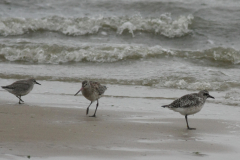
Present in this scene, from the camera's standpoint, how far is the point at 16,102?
9.09 metres

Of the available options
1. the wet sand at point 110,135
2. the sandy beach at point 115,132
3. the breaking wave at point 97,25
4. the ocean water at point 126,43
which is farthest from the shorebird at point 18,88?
the breaking wave at point 97,25

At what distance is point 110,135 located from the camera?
6465mm

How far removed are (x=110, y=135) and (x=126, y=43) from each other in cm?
1029

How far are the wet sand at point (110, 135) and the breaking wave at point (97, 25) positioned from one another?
9.41 m

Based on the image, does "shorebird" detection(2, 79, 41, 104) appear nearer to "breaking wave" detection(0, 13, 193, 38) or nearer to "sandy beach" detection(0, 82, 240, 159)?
"sandy beach" detection(0, 82, 240, 159)

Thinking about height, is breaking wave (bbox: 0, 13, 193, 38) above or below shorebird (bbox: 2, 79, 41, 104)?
above

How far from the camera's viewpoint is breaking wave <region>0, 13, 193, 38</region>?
57.8 ft

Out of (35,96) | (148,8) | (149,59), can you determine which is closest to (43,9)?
(148,8)

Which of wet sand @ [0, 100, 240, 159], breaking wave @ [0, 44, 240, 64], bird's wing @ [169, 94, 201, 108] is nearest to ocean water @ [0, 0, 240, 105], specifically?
breaking wave @ [0, 44, 240, 64]

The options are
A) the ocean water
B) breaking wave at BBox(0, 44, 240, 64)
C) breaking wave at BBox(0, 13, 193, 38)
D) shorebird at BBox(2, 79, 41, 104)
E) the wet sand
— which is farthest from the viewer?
→ breaking wave at BBox(0, 13, 193, 38)

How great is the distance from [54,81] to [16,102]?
8.39 feet

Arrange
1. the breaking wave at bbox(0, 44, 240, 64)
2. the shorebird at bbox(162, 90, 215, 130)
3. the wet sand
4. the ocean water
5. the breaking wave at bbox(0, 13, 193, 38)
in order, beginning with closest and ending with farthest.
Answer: the wet sand < the shorebird at bbox(162, 90, 215, 130) < the ocean water < the breaking wave at bbox(0, 44, 240, 64) < the breaking wave at bbox(0, 13, 193, 38)

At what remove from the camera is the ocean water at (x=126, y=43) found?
474 inches

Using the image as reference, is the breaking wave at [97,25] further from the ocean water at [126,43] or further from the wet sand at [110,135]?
the wet sand at [110,135]
